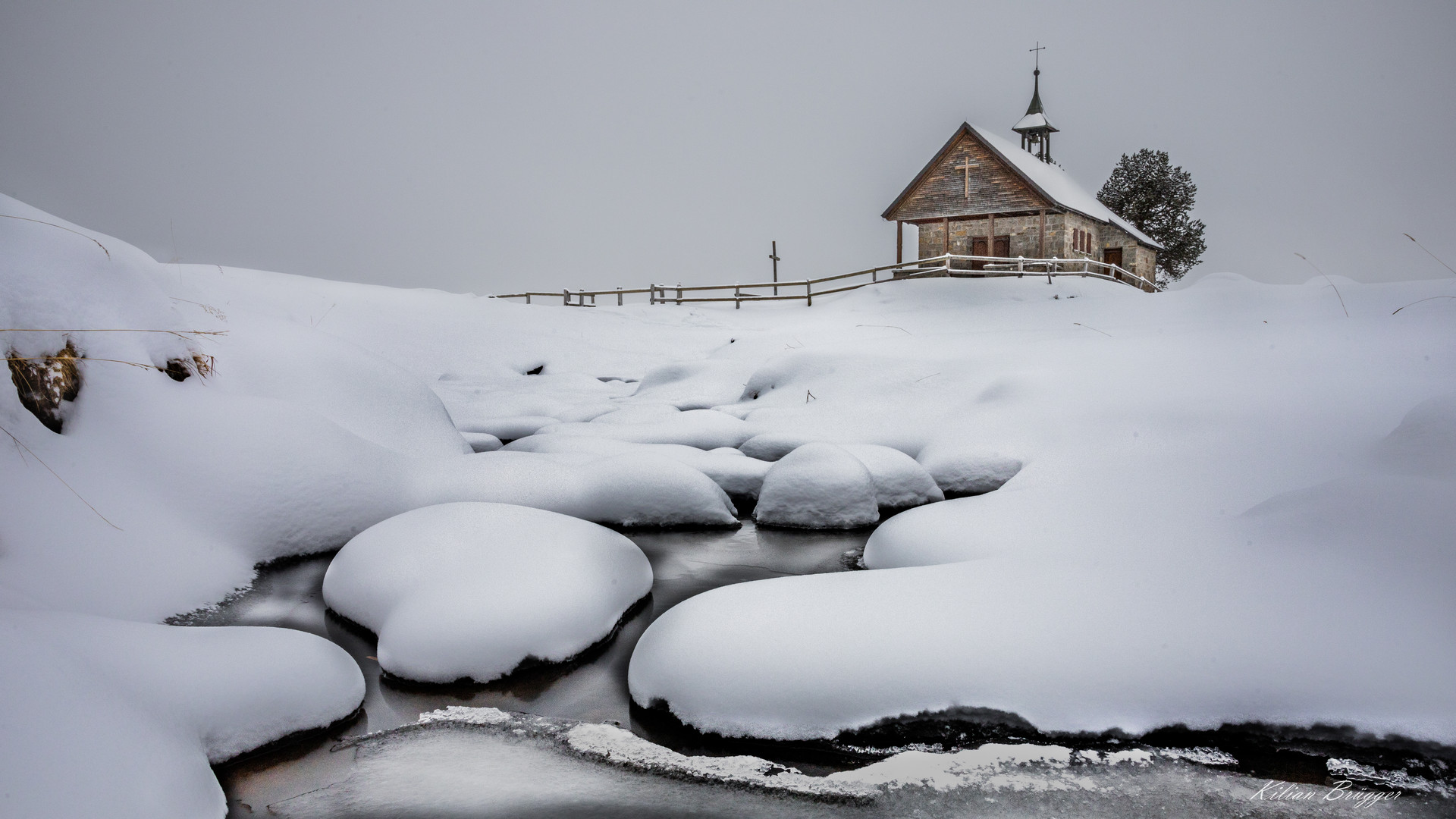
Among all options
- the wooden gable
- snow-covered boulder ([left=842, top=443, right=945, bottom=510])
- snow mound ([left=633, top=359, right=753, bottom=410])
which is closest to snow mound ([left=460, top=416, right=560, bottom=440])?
snow mound ([left=633, top=359, right=753, bottom=410])

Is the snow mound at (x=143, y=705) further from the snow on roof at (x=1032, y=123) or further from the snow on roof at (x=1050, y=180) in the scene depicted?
the snow on roof at (x=1032, y=123)

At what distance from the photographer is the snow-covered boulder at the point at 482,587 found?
318 cm

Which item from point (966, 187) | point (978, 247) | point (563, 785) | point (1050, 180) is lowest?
point (563, 785)

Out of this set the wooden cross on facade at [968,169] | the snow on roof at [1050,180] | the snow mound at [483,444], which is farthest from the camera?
the wooden cross on facade at [968,169]

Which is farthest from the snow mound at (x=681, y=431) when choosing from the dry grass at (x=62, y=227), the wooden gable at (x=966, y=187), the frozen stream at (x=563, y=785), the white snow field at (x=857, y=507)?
the wooden gable at (x=966, y=187)

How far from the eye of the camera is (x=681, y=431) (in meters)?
7.26

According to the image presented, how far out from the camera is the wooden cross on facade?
20.2 meters

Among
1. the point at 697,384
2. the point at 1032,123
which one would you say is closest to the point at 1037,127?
the point at 1032,123

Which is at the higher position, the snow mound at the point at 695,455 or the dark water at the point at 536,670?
the snow mound at the point at 695,455

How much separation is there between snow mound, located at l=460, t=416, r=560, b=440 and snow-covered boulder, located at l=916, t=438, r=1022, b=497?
13.5 ft

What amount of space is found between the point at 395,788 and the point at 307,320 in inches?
450

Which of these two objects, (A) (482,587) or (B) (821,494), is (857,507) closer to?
(B) (821,494)

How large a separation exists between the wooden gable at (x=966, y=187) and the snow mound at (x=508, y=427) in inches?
616

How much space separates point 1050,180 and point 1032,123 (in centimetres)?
686
